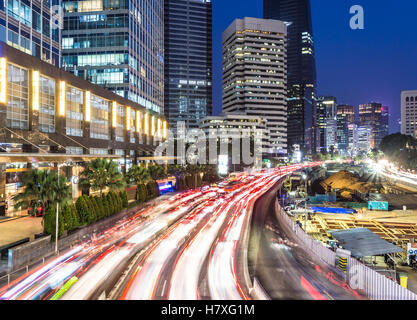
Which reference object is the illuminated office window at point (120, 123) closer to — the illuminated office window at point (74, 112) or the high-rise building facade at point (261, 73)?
the illuminated office window at point (74, 112)

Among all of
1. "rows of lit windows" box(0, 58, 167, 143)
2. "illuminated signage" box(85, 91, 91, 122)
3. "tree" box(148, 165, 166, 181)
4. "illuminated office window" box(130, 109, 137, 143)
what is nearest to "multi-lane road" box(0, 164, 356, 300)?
"rows of lit windows" box(0, 58, 167, 143)

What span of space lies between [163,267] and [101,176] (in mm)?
16588

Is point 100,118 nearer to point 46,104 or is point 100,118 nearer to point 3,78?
point 46,104

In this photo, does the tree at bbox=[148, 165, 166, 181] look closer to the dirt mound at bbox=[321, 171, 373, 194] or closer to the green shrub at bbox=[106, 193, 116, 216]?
the green shrub at bbox=[106, 193, 116, 216]

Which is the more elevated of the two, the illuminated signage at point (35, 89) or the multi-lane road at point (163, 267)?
the illuminated signage at point (35, 89)

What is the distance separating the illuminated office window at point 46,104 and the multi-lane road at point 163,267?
17.7 meters

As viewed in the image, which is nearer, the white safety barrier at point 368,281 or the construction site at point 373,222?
the white safety barrier at point 368,281

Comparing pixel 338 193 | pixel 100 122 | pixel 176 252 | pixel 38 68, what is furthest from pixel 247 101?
pixel 176 252

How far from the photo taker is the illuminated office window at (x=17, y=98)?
104 ft

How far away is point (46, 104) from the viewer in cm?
3738

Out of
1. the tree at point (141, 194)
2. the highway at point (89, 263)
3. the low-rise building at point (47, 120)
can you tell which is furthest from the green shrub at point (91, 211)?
the tree at point (141, 194)

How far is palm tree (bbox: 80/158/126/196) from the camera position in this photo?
31078mm

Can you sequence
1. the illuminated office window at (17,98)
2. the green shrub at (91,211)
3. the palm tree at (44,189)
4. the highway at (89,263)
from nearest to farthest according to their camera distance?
the highway at (89,263) < the palm tree at (44,189) < the green shrub at (91,211) < the illuminated office window at (17,98)

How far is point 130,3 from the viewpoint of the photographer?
72.6 m
